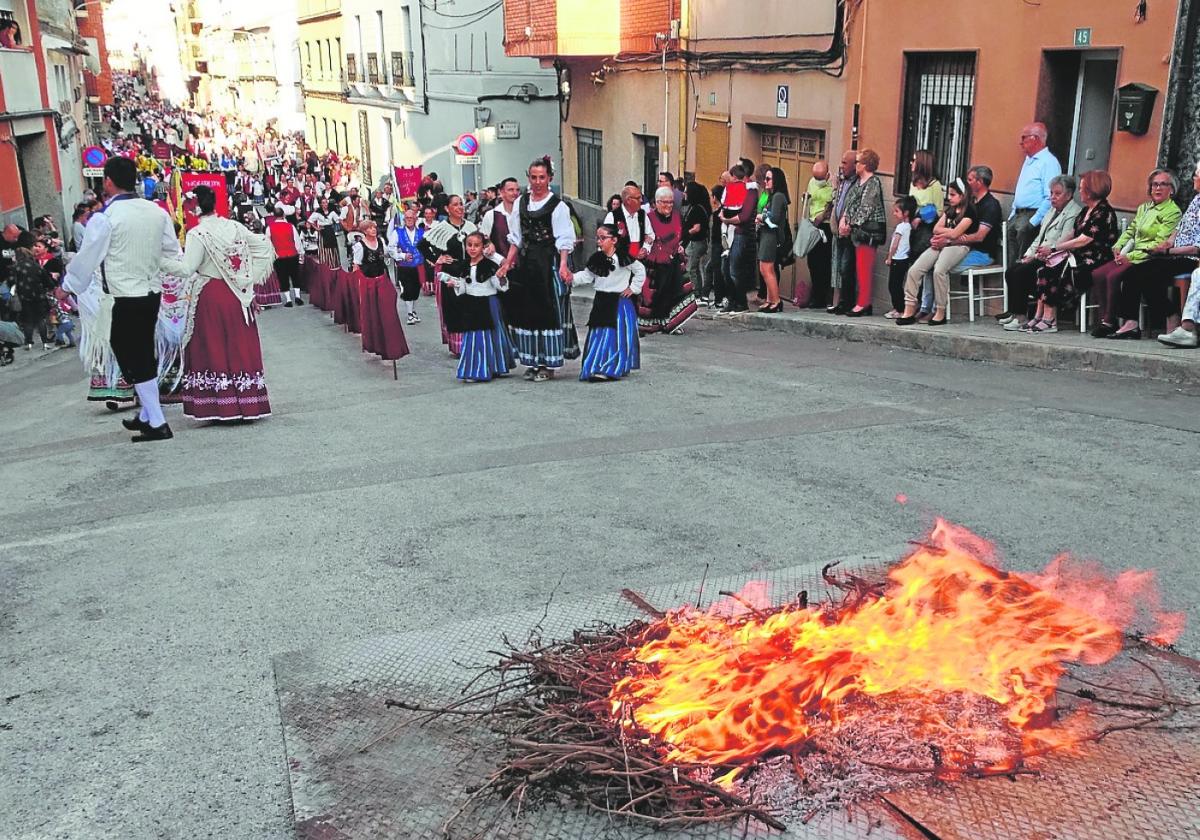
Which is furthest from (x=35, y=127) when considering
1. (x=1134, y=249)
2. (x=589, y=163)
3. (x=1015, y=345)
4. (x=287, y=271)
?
(x=1134, y=249)

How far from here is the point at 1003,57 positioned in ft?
37.0

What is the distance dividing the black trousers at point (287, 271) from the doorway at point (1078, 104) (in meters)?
13.9

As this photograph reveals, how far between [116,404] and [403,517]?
498 centimetres

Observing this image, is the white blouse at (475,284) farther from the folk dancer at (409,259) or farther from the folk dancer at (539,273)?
the folk dancer at (409,259)

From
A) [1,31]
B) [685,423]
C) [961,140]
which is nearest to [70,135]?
[1,31]

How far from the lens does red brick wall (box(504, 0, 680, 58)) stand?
18359 millimetres

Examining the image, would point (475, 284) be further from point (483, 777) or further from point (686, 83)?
point (686, 83)

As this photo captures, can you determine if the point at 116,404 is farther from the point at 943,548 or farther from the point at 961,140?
the point at 961,140

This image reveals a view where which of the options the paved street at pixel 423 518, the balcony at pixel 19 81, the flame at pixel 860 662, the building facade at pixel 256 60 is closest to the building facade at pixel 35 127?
the balcony at pixel 19 81

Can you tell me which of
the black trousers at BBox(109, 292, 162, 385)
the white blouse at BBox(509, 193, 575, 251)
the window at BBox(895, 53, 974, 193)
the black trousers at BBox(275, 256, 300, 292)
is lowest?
the black trousers at BBox(275, 256, 300, 292)

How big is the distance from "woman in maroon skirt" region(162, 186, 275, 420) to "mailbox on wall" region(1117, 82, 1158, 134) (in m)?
7.46

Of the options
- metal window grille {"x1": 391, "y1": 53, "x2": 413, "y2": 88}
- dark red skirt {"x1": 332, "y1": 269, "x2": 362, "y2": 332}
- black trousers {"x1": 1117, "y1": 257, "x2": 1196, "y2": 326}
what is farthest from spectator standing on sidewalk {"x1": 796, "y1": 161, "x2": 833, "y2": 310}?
metal window grille {"x1": 391, "y1": 53, "x2": 413, "y2": 88}

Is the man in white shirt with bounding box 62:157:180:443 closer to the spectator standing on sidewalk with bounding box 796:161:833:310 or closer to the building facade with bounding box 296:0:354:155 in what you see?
the spectator standing on sidewalk with bounding box 796:161:833:310

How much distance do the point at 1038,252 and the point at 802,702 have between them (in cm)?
763
